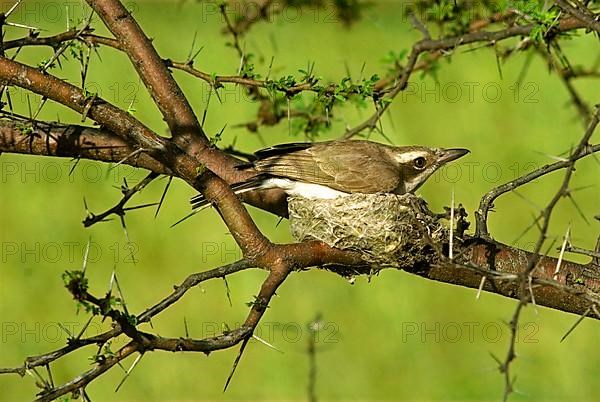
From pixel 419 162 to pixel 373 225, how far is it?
1148 millimetres

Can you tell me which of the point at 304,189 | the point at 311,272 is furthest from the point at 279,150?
the point at 311,272

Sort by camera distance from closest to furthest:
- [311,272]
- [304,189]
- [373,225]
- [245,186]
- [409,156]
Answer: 1. [245,186]
2. [373,225]
3. [304,189]
4. [409,156]
5. [311,272]

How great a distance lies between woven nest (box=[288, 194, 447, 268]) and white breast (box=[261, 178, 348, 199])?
7 centimetres

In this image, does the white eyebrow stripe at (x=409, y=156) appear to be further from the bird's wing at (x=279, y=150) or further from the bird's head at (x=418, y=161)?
the bird's wing at (x=279, y=150)

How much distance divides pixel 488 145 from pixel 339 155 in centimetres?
630

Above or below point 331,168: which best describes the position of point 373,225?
below

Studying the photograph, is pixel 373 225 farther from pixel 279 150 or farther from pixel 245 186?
pixel 279 150

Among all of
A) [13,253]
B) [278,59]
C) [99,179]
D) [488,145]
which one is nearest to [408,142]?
[488,145]

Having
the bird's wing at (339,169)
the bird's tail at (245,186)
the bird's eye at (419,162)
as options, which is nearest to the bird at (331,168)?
the bird's wing at (339,169)

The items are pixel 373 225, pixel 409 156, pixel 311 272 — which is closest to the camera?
pixel 373 225

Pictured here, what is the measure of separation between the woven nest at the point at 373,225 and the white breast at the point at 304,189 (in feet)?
0.23

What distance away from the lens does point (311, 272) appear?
10.0 metres

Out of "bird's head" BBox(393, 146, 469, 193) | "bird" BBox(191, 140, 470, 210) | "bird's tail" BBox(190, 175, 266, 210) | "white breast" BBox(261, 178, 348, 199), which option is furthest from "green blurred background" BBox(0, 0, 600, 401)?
"bird's tail" BBox(190, 175, 266, 210)

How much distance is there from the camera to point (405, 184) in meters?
5.16
